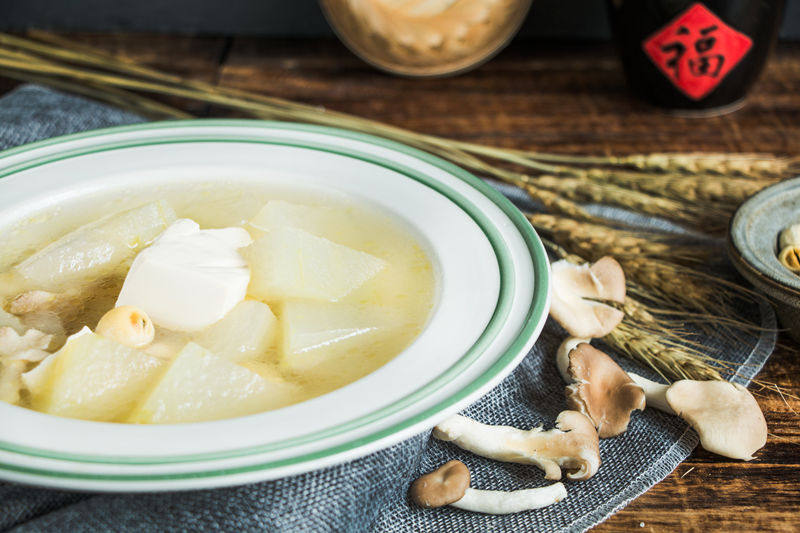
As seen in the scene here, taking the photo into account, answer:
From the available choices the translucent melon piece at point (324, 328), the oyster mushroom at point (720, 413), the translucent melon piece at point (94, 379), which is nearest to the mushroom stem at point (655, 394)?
the oyster mushroom at point (720, 413)

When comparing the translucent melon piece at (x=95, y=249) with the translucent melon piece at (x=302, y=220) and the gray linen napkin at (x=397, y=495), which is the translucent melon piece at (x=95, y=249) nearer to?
the translucent melon piece at (x=302, y=220)

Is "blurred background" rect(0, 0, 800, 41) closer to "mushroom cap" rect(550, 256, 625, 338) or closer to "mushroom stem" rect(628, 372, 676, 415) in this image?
"mushroom cap" rect(550, 256, 625, 338)

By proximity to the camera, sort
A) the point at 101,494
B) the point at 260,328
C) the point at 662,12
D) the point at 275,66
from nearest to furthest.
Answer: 1. the point at 101,494
2. the point at 260,328
3. the point at 662,12
4. the point at 275,66

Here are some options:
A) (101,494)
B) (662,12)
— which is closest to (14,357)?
(101,494)

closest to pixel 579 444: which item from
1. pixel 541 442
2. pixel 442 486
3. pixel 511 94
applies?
pixel 541 442

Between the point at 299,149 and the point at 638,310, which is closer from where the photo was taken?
the point at 638,310

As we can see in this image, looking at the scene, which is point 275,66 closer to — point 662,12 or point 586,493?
point 662,12
